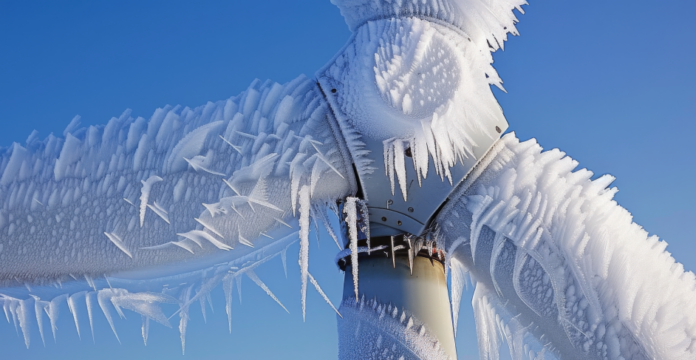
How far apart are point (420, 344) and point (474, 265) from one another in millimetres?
176

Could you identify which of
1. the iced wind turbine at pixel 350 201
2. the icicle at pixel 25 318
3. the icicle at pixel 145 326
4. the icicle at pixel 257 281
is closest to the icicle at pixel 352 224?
the iced wind turbine at pixel 350 201

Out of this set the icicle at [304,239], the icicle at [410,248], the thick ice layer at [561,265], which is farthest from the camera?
the icicle at [410,248]

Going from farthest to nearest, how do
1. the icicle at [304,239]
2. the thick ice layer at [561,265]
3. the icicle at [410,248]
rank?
the icicle at [410,248] < the icicle at [304,239] < the thick ice layer at [561,265]

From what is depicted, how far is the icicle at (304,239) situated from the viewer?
1115 millimetres

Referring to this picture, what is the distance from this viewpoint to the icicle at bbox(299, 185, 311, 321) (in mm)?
1115

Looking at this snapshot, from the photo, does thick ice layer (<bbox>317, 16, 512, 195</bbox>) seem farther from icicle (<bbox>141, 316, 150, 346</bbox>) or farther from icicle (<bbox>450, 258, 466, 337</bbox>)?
icicle (<bbox>141, 316, 150, 346</bbox>)

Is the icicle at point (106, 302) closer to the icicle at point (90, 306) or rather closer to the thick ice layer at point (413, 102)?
the icicle at point (90, 306)

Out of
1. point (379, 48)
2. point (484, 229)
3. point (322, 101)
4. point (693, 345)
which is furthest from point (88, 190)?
point (693, 345)

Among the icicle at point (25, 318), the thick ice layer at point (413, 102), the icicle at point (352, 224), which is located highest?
the thick ice layer at point (413, 102)

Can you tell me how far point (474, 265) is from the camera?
46.7 inches

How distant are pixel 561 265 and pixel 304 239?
444 mm

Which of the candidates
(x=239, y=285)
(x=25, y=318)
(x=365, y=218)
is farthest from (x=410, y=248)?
(x=25, y=318)

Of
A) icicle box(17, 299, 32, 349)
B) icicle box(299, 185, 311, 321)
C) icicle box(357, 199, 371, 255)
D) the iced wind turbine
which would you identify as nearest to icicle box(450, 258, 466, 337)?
the iced wind turbine

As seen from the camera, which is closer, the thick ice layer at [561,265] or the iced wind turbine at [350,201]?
the thick ice layer at [561,265]
